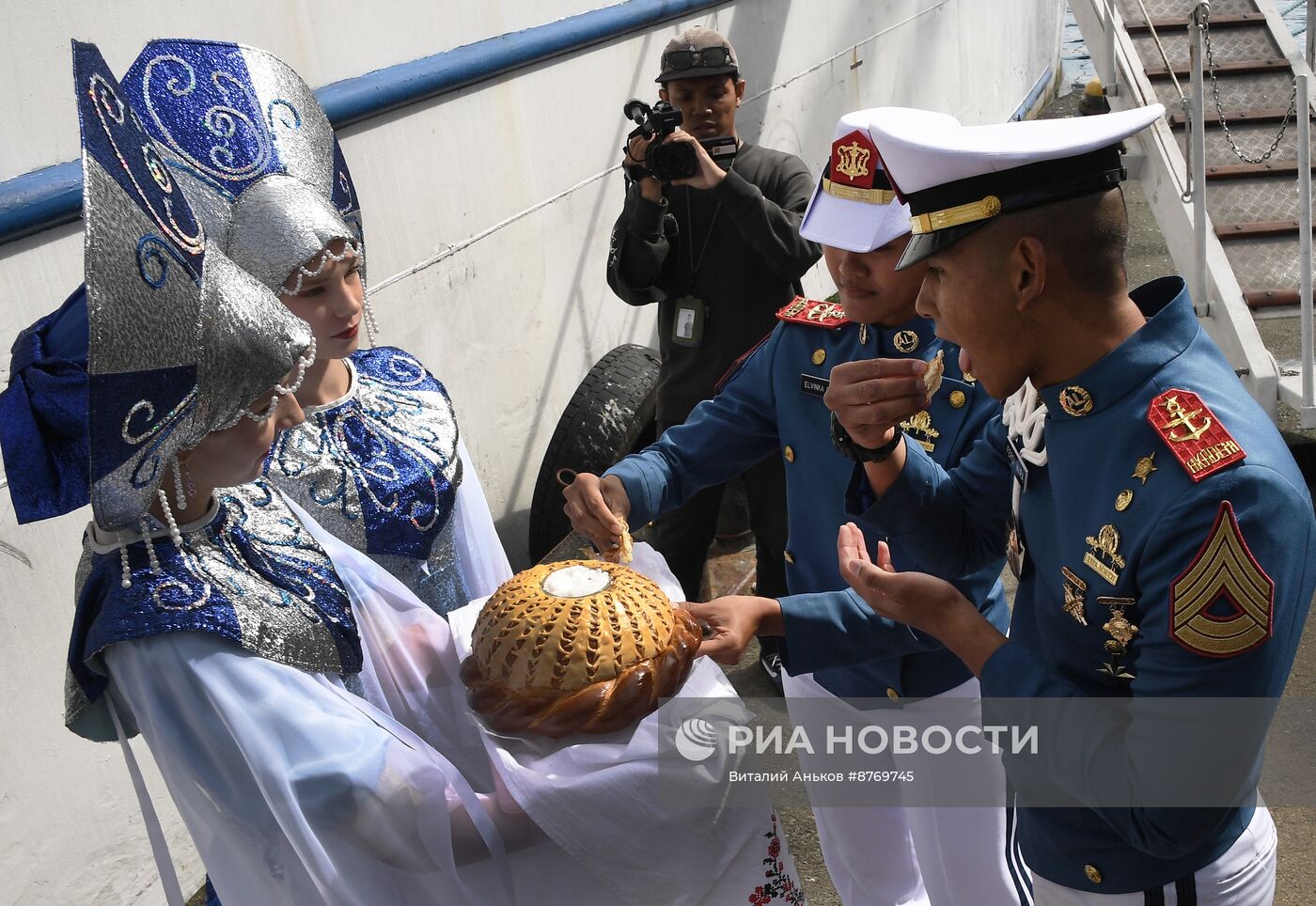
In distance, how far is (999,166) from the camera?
1545 millimetres

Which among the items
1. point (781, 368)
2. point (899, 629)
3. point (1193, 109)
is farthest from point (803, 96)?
point (899, 629)

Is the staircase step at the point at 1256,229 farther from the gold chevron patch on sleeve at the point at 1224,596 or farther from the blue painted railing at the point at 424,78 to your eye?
the gold chevron patch on sleeve at the point at 1224,596

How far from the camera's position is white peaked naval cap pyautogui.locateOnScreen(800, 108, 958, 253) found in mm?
2135

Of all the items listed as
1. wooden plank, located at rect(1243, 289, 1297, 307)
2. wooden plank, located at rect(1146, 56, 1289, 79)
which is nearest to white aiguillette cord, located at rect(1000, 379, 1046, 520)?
wooden plank, located at rect(1243, 289, 1297, 307)

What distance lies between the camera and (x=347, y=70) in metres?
3.73

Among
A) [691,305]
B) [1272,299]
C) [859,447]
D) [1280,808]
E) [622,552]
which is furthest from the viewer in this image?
[1272,299]

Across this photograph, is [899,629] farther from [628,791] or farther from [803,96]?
[803,96]

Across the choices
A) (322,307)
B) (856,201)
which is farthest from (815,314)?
(322,307)

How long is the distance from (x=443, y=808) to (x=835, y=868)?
4.16 ft

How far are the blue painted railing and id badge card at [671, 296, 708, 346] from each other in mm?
1156

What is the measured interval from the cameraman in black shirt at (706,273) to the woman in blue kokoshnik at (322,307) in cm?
146

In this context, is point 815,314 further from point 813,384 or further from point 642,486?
point 642,486

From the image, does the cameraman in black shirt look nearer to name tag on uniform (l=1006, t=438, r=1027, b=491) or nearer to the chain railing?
name tag on uniform (l=1006, t=438, r=1027, b=491)

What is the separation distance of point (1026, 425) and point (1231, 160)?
16.8 feet
